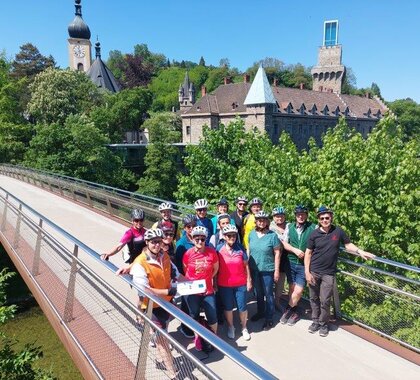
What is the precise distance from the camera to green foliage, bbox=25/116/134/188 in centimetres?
3556

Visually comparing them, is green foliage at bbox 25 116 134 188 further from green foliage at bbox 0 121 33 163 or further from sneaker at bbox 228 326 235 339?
sneaker at bbox 228 326 235 339

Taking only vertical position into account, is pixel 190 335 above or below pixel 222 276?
below

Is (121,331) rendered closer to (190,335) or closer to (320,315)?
(190,335)

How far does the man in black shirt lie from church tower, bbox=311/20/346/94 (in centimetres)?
8565

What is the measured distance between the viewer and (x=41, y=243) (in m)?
7.22

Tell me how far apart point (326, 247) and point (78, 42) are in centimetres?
9780

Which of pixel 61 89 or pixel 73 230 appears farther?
pixel 61 89

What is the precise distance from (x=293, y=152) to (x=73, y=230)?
8317 mm

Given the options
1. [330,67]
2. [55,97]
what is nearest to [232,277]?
[55,97]

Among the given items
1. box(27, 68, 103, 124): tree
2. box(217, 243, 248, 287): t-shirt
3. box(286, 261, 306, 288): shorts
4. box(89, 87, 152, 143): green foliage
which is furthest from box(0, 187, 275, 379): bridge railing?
box(89, 87, 152, 143): green foliage

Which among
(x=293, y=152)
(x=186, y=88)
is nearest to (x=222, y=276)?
(x=293, y=152)

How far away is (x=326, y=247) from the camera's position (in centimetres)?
517

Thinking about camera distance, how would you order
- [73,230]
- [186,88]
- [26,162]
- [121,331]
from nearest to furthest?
[121,331]
[73,230]
[26,162]
[186,88]

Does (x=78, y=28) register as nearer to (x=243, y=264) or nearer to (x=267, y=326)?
(x=243, y=264)
